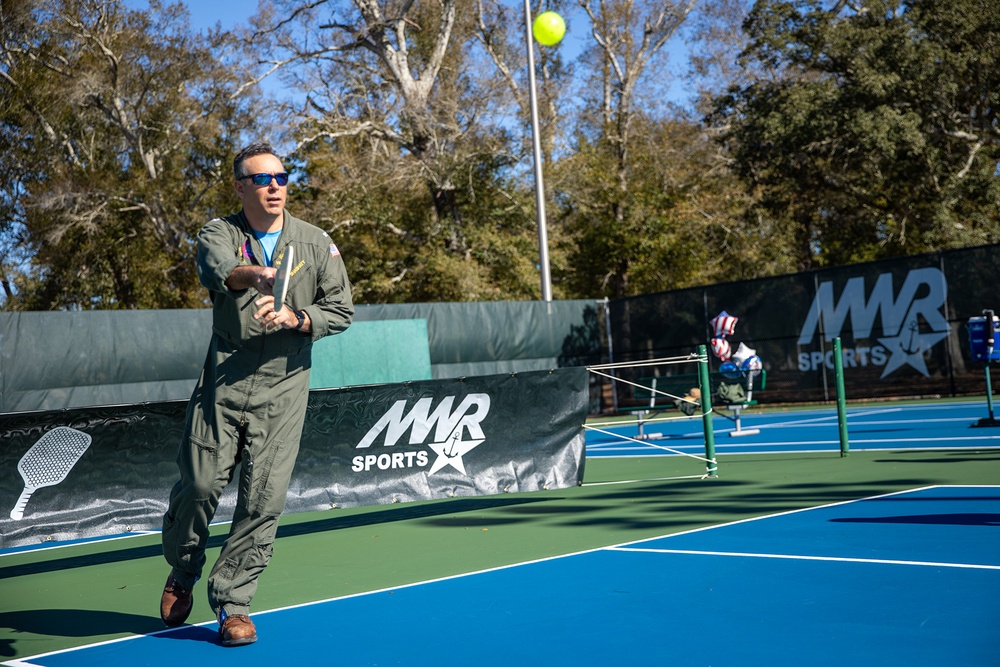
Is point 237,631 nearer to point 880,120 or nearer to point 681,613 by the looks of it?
point 681,613

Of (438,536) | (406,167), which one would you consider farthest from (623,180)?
(438,536)

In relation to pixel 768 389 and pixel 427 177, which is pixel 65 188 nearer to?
pixel 427 177

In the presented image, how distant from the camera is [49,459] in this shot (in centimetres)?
852

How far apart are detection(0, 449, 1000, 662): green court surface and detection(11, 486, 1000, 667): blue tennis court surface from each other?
441 millimetres

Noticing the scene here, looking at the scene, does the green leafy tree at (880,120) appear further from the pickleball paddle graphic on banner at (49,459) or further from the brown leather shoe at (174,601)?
the brown leather shoe at (174,601)

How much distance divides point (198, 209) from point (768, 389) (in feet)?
62.6

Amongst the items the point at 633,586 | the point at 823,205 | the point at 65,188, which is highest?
the point at 65,188

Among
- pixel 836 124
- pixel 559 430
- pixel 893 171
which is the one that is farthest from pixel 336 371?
pixel 893 171

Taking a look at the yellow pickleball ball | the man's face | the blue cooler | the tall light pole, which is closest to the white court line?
the man's face

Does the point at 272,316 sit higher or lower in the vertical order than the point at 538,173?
lower

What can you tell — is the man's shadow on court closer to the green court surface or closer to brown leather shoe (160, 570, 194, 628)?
the green court surface

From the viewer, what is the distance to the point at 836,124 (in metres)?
25.4

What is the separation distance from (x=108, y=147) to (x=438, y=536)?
28.0 meters

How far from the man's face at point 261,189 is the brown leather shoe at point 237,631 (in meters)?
1.83
